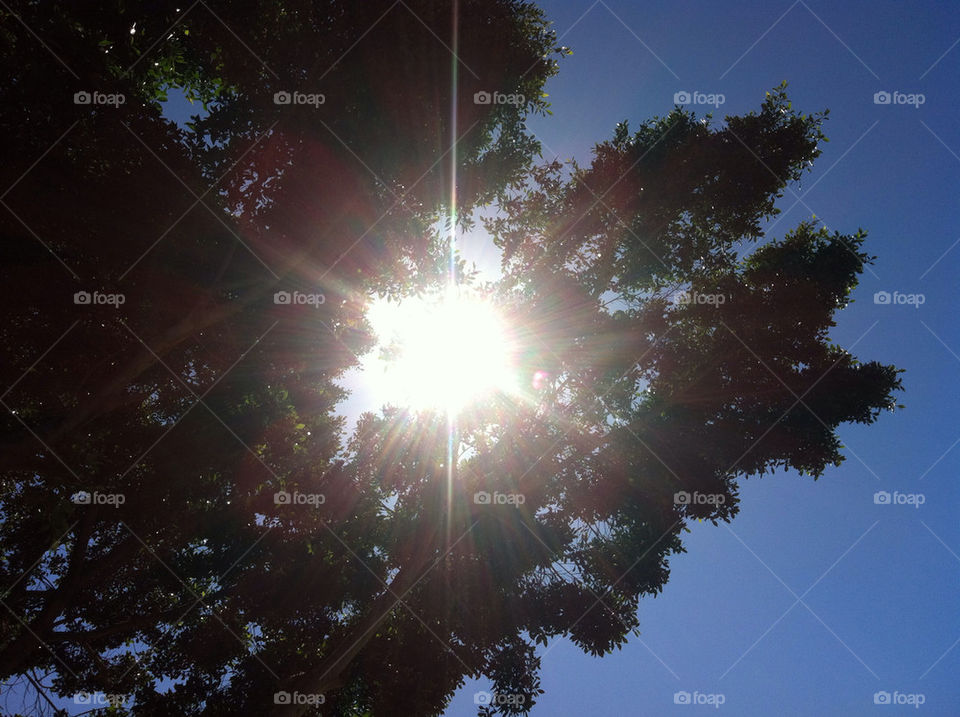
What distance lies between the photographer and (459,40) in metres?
9.63

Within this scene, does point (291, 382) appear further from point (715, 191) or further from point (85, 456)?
point (715, 191)

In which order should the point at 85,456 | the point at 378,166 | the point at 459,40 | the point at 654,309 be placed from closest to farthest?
the point at 85,456 < the point at 459,40 < the point at 378,166 < the point at 654,309

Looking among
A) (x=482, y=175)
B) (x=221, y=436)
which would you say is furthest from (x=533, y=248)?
(x=221, y=436)

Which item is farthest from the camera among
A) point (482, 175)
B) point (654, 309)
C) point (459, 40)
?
point (654, 309)

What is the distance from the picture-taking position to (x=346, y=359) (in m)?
12.5

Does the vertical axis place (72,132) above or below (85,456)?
above

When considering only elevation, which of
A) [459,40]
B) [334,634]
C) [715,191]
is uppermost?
[715,191]

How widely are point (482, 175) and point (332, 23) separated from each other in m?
4.50

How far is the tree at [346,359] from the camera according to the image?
860 cm

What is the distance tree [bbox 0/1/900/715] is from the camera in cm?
860

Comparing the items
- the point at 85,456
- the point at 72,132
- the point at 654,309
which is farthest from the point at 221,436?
the point at 654,309

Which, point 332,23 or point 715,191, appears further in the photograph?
point 715,191

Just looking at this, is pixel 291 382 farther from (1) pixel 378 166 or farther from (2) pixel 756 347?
(2) pixel 756 347

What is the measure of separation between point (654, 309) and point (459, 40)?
27.0 ft
